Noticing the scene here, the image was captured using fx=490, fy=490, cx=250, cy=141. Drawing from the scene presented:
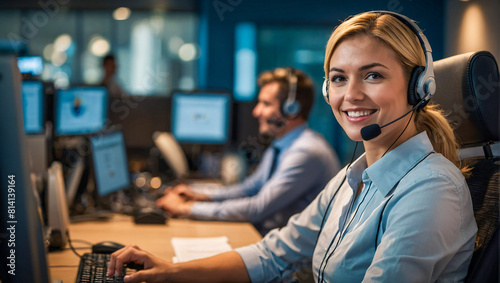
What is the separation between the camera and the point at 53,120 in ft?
8.79

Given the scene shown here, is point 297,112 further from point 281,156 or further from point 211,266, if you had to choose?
point 211,266

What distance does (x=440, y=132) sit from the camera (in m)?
1.10

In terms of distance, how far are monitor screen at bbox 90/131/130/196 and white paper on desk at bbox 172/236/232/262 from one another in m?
0.58

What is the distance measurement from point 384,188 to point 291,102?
56.3 inches

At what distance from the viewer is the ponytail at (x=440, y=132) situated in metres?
1.09

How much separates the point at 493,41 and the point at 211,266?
1.12 metres

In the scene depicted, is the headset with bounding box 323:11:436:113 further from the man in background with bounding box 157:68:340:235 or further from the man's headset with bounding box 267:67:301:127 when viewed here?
the man's headset with bounding box 267:67:301:127

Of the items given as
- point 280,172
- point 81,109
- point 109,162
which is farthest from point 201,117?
point 280,172

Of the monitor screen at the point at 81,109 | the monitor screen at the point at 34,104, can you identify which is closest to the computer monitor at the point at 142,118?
the monitor screen at the point at 81,109

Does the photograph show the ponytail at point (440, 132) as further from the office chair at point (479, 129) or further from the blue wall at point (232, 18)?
the blue wall at point (232, 18)

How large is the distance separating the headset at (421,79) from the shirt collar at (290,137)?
133 cm

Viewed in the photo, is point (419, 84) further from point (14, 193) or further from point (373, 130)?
point (14, 193)

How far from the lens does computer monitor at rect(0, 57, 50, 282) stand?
714 mm

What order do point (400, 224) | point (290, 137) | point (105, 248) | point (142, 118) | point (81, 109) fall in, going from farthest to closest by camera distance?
1. point (142, 118)
2. point (81, 109)
3. point (290, 137)
4. point (105, 248)
5. point (400, 224)
